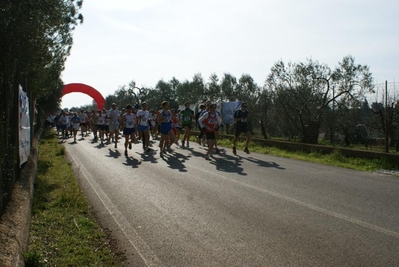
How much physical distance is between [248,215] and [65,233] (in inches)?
103

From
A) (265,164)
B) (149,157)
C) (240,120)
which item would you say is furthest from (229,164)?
(240,120)

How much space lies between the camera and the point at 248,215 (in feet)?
19.8

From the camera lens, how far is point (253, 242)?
4.79 meters

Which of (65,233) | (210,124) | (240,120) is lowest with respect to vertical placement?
(65,233)

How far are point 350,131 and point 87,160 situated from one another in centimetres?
2763

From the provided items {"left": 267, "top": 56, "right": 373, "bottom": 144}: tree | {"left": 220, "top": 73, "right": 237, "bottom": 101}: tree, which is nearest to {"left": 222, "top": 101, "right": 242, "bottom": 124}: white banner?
{"left": 267, "top": 56, "right": 373, "bottom": 144}: tree

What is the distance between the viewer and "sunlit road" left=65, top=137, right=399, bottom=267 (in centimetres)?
439

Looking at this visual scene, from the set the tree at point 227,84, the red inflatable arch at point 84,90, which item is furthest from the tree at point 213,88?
the red inflatable arch at point 84,90

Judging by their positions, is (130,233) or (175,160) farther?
(175,160)

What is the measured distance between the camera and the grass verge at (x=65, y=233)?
166 inches

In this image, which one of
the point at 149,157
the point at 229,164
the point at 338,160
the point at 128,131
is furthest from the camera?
the point at 128,131

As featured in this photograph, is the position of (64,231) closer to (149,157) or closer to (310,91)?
(149,157)

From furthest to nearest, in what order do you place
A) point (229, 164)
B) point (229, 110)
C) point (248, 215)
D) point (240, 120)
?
point (229, 110)
point (240, 120)
point (229, 164)
point (248, 215)

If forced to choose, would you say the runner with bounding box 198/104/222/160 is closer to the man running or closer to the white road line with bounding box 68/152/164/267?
the man running
